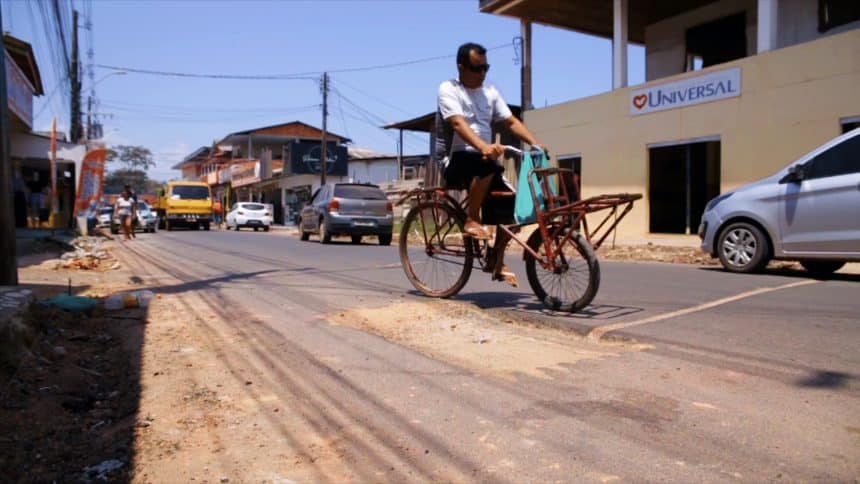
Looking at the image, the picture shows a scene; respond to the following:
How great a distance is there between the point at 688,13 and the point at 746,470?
1740 centimetres

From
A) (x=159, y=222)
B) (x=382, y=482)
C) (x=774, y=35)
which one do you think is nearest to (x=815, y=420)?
(x=382, y=482)

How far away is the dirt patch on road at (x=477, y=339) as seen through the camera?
373 centimetres

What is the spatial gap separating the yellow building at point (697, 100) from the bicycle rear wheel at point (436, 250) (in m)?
9.40

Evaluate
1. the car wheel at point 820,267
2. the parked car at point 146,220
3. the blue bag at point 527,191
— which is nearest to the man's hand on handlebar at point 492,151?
the blue bag at point 527,191

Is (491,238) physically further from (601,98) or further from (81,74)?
(81,74)

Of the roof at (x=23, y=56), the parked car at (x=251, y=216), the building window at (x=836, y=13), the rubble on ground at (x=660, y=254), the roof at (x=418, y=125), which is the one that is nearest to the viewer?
the rubble on ground at (x=660, y=254)

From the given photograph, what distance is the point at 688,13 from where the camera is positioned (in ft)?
56.3

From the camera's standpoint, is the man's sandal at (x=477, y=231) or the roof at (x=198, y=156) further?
the roof at (x=198, y=156)

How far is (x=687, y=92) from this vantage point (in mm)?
14430

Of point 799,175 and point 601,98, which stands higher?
point 601,98

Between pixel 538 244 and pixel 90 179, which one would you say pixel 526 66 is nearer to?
pixel 90 179

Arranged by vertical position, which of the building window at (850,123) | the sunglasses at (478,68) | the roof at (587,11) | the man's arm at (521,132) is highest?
the roof at (587,11)

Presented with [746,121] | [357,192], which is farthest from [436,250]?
[357,192]

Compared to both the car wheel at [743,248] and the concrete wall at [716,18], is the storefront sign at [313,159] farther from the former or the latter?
the car wheel at [743,248]
